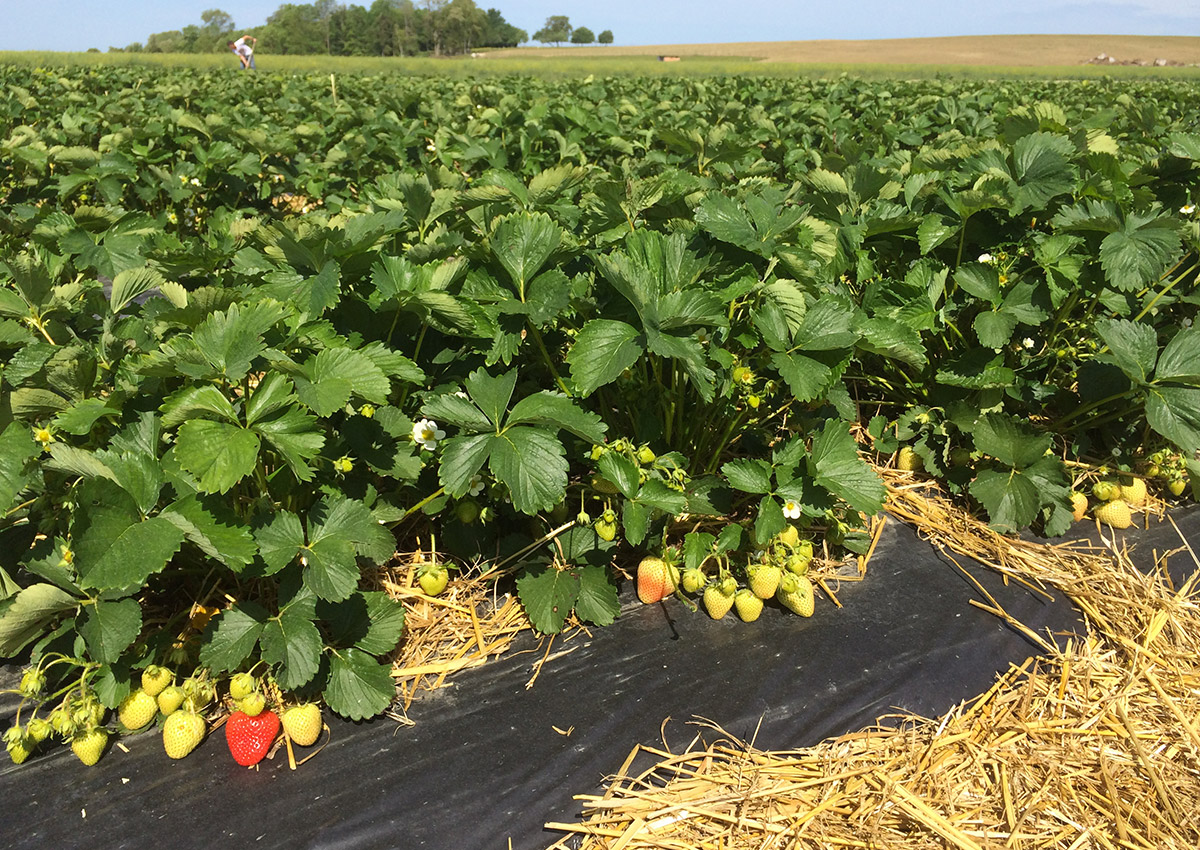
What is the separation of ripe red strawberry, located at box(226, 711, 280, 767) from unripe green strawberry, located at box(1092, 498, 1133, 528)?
2566mm

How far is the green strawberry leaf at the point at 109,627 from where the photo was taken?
1527 millimetres

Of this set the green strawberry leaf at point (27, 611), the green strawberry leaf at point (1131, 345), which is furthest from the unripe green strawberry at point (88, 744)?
the green strawberry leaf at point (1131, 345)

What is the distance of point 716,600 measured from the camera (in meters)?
2.05

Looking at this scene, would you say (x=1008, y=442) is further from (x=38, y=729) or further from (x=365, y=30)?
(x=365, y=30)

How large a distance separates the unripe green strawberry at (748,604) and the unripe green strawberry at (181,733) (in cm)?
128

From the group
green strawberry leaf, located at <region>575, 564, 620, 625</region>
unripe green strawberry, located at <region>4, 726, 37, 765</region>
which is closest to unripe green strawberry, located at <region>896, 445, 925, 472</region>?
green strawberry leaf, located at <region>575, 564, 620, 625</region>

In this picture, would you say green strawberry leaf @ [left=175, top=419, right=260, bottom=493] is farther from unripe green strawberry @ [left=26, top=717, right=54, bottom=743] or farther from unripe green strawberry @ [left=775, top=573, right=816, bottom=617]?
unripe green strawberry @ [left=775, top=573, right=816, bottom=617]

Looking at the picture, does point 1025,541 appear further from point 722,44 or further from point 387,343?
point 722,44

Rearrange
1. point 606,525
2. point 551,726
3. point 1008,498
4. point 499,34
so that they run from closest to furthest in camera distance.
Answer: point 551,726
point 606,525
point 1008,498
point 499,34

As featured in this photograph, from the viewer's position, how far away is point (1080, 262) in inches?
97.4

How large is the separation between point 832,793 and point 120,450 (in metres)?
1.65

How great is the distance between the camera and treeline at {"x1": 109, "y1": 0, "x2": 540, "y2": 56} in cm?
6994

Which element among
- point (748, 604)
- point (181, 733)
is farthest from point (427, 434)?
point (748, 604)

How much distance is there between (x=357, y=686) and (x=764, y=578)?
1.03m
